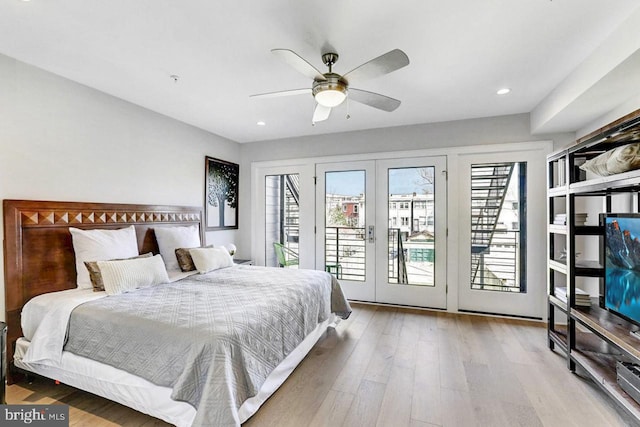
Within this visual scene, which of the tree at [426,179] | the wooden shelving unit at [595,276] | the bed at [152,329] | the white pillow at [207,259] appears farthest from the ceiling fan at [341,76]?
the white pillow at [207,259]

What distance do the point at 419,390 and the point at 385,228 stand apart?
7.33ft

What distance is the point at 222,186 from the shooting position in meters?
4.54

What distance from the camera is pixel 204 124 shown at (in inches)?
155

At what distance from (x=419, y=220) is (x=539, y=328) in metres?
Result: 1.77

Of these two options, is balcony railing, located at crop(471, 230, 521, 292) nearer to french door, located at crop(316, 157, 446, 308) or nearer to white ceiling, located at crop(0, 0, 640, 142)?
french door, located at crop(316, 157, 446, 308)

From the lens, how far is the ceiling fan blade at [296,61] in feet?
5.61

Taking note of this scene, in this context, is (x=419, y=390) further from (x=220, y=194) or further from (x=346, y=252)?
(x=220, y=194)

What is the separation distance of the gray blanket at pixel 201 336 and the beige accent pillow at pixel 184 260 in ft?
2.14

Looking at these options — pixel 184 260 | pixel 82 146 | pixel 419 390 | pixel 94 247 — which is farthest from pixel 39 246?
pixel 419 390

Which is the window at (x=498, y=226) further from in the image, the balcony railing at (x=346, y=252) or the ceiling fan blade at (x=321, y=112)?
the ceiling fan blade at (x=321, y=112)

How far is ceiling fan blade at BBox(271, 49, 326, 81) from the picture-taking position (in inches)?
67.3

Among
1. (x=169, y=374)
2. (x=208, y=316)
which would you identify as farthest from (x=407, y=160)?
(x=169, y=374)

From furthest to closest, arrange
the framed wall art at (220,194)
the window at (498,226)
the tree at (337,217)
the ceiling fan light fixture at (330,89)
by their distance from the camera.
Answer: the tree at (337,217) → the framed wall art at (220,194) → the window at (498,226) → the ceiling fan light fixture at (330,89)

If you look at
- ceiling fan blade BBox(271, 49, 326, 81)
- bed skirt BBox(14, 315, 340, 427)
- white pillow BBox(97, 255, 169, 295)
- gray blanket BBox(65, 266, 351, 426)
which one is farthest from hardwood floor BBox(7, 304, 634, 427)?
ceiling fan blade BBox(271, 49, 326, 81)
